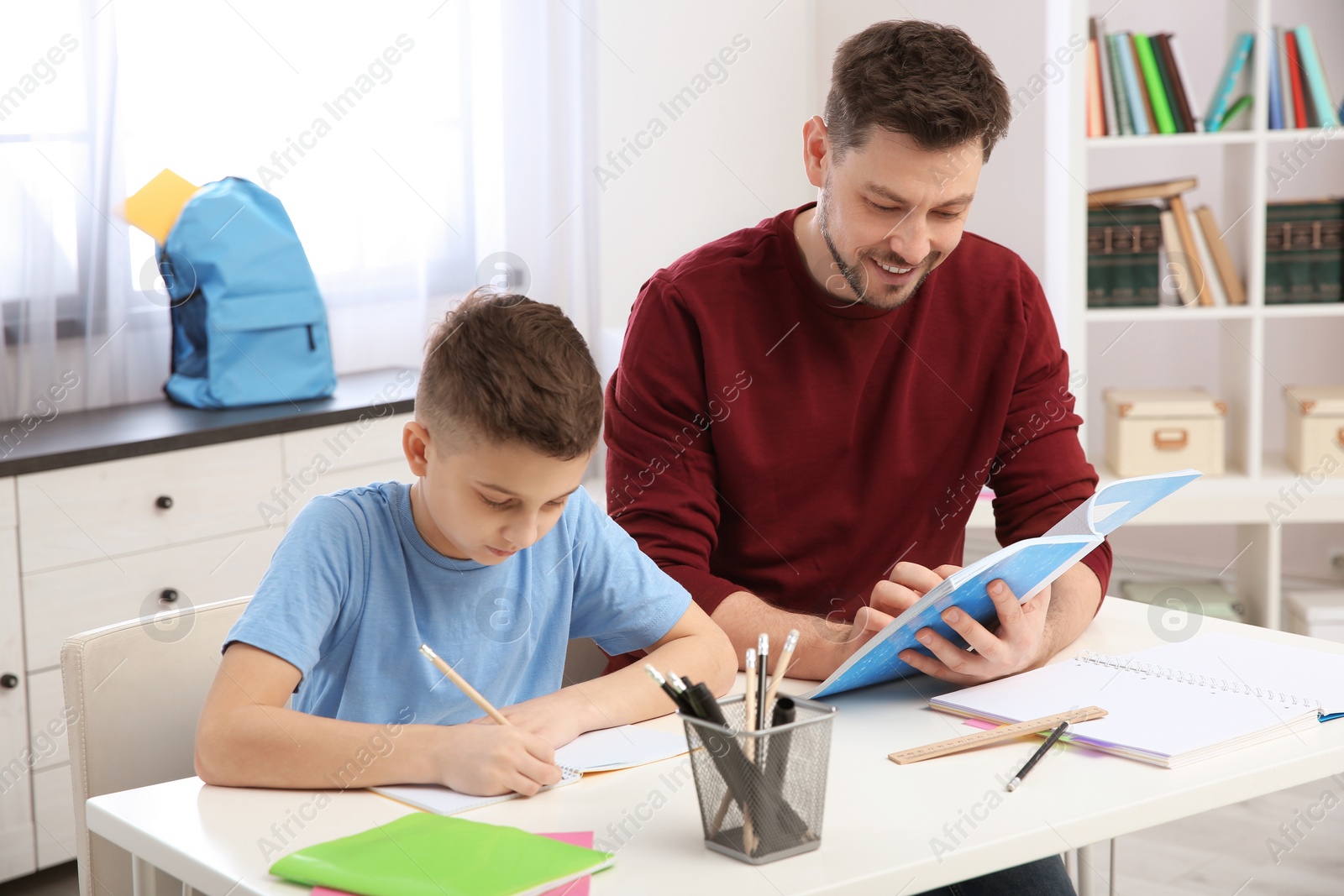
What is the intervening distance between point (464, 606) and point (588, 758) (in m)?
0.21

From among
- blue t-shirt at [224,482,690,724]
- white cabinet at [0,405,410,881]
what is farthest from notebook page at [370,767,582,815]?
white cabinet at [0,405,410,881]

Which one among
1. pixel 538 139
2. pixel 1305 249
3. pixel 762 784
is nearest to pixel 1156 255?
pixel 1305 249

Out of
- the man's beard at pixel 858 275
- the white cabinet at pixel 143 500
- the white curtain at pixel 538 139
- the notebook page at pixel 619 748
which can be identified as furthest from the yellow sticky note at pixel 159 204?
the notebook page at pixel 619 748

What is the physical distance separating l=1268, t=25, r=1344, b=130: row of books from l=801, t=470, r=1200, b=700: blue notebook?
2195 mm

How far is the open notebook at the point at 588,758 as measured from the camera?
99 centimetres

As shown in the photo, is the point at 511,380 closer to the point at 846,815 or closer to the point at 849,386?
the point at 846,815

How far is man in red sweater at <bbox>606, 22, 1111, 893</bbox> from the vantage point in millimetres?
1463

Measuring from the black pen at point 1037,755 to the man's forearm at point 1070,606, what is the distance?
211mm

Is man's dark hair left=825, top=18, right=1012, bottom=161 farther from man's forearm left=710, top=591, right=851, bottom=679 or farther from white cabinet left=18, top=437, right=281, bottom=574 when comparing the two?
white cabinet left=18, top=437, right=281, bottom=574

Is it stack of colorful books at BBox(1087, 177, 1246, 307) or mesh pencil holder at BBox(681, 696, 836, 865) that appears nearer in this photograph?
mesh pencil holder at BBox(681, 696, 836, 865)

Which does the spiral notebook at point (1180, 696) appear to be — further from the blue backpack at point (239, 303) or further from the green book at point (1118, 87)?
the green book at point (1118, 87)

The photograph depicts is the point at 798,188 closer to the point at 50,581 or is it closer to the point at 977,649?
the point at 50,581

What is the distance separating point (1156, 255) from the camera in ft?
10.2

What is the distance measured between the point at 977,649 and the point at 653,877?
0.44 m
